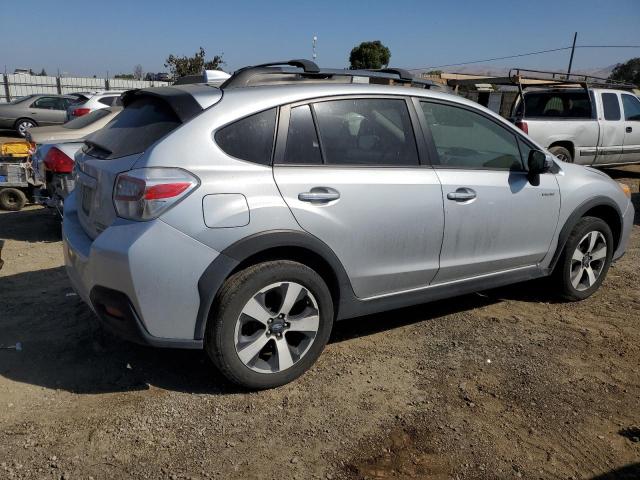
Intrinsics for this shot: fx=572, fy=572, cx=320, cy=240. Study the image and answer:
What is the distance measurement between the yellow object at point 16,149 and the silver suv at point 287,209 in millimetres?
4893

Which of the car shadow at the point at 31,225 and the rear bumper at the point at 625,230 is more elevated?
the rear bumper at the point at 625,230

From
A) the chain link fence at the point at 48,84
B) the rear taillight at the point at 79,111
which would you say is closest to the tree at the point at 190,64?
the chain link fence at the point at 48,84

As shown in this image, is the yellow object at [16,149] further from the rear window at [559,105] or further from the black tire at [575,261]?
the rear window at [559,105]

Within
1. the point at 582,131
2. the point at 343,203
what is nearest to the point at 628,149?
the point at 582,131

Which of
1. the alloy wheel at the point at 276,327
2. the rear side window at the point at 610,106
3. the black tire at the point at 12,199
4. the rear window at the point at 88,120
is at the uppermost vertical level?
the rear side window at the point at 610,106

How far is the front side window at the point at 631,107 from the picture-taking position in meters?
11.2

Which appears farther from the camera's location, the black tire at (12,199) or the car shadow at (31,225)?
the black tire at (12,199)

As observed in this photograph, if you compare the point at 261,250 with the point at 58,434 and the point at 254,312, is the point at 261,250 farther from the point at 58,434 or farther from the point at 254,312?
the point at 58,434

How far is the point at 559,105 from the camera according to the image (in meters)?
10.6

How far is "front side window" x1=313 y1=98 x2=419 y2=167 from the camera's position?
11.2 feet

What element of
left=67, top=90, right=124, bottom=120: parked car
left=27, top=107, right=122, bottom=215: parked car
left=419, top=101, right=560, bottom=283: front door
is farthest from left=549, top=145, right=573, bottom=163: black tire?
left=67, top=90, right=124, bottom=120: parked car

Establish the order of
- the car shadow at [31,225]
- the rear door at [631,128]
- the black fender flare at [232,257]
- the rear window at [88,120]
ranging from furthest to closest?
the rear door at [631,128], the rear window at [88,120], the car shadow at [31,225], the black fender flare at [232,257]

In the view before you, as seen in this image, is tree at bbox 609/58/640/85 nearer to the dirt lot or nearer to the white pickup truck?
the white pickup truck

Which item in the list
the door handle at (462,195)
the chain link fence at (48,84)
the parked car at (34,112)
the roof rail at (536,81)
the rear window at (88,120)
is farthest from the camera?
the chain link fence at (48,84)
